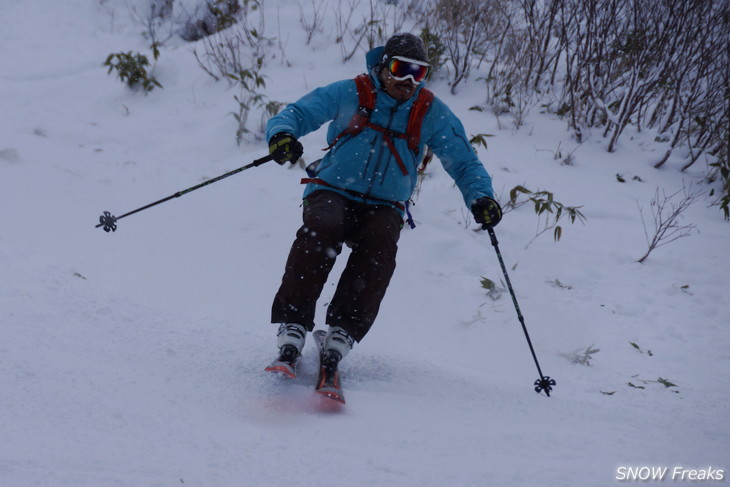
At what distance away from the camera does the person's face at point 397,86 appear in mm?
2205

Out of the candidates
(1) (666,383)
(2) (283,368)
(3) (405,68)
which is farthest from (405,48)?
(1) (666,383)

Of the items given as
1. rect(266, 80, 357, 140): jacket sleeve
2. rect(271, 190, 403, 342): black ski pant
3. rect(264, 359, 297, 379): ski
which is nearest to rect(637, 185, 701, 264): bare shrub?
rect(271, 190, 403, 342): black ski pant

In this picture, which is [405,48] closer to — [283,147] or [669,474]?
[283,147]

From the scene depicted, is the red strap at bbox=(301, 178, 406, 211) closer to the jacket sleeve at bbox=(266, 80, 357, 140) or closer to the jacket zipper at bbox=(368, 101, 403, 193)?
the jacket zipper at bbox=(368, 101, 403, 193)

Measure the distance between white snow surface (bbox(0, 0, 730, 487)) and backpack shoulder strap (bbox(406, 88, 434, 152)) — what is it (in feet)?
3.57

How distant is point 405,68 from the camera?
7.10 feet

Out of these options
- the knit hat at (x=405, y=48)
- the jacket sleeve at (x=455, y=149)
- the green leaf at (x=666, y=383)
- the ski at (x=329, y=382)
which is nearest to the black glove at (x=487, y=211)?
the jacket sleeve at (x=455, y=149)

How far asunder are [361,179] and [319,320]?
0.96 m

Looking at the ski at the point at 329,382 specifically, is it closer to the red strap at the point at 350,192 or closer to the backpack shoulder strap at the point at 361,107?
the red strap at the point at 350,192

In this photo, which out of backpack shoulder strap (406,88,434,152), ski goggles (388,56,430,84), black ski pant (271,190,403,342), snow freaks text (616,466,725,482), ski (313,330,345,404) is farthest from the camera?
backpack shoulder strap (406,88,434,152)

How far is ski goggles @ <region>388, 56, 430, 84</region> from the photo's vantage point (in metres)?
2.16

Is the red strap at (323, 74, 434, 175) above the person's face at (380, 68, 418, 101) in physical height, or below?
below

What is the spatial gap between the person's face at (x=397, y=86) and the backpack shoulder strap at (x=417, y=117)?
0.06 metres

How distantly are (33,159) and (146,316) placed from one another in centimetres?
244
